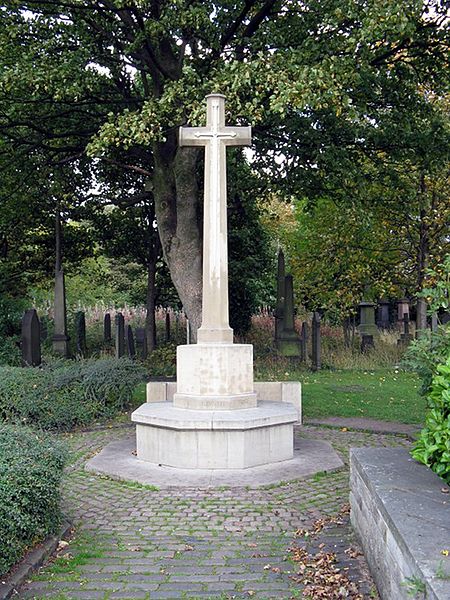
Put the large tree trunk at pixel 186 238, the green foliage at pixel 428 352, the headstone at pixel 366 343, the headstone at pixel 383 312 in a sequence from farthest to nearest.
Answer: the headstone at pixel 383 312 → the headstone at pixel 366 343 → the large tree trunk at pixel 186 238 → the green foliage at pixel 428 352

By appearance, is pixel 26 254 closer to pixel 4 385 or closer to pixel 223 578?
pixel 4 385

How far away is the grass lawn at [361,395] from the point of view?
37.0 ft

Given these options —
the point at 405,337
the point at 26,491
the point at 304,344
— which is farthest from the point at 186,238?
the point at 405,337

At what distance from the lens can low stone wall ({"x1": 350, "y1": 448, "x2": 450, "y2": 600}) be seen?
9.37ft

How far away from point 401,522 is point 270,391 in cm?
580

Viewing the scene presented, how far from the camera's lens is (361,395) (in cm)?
1334

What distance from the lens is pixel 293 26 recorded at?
1359 cm

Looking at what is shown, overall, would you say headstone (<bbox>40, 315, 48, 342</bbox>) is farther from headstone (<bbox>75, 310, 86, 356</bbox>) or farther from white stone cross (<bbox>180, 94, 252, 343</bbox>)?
white stone cross (<bbox>180, 94, 252, 343</bbox>)

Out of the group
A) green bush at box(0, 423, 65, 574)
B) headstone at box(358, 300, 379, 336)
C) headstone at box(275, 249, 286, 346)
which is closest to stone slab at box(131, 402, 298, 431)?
green bush at box(0, 423, 65, 574)

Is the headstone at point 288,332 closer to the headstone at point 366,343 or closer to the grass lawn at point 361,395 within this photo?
the grass lawn at point 361,395

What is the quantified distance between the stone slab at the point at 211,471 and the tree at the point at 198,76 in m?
5.54

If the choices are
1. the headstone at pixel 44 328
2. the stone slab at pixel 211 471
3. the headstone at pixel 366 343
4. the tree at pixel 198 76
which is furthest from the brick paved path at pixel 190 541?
the headstone at pixel 44 328

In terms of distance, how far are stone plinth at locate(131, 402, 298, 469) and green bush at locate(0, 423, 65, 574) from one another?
2.13m

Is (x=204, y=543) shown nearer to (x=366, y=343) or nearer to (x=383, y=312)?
(x=366, y=343)
